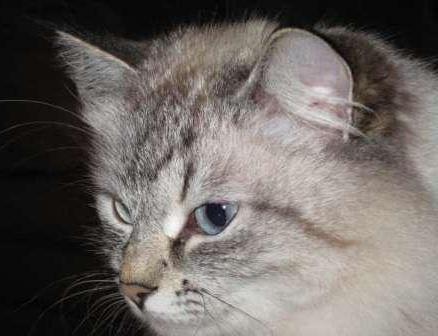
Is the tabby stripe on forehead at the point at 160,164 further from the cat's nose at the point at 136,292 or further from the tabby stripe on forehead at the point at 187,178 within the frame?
the cat's nose at the point at 136,292

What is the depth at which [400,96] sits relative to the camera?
1122 mm

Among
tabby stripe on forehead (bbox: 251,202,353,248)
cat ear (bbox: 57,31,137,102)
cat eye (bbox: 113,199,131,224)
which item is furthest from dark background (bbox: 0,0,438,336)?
tabby stripe on forehead (bbox: 251,202,353,248)

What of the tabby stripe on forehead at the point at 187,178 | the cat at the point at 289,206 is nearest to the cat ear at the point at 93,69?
the cat at the point at 289,206

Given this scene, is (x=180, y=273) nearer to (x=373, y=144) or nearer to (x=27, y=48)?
(x=373, y=144)

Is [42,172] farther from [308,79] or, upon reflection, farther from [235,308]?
[308,79]

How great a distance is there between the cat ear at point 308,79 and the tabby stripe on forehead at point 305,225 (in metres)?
0.17

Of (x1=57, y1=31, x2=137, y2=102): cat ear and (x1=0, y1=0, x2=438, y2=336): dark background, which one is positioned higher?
(x1=57, y1=31, x2=137, y2=102): cat ear

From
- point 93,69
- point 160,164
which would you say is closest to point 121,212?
point 160,164

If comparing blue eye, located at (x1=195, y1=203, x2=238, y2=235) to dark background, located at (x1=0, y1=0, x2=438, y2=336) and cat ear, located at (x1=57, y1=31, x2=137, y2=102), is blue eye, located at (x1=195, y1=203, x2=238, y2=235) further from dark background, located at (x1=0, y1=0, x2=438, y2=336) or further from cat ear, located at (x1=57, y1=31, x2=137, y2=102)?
dark background, located at (x1=0, y1=0, x2=438, y2=336)

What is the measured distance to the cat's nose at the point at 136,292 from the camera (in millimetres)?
1112

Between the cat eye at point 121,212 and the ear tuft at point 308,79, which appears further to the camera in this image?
the cat eye at point 121,212

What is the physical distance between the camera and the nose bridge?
110cm

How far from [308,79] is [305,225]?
26cm

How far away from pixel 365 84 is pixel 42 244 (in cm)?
208
